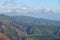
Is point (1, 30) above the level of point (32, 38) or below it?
above

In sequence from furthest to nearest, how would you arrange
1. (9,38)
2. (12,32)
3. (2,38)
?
(12,32) → (9,38) → (2,38)

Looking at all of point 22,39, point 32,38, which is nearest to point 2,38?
point 22,39

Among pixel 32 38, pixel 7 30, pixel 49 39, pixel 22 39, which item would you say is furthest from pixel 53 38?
pixel 7 30

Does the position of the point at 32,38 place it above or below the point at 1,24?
below

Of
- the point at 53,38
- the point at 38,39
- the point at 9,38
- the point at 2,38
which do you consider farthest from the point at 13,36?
the point at 53,38

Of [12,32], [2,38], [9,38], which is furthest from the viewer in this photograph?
[12,32]

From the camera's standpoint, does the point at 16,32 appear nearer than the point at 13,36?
No

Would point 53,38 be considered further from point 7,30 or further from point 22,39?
point 7,30

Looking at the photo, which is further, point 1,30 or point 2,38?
point 1,30

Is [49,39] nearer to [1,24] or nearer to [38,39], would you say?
[38,39]
